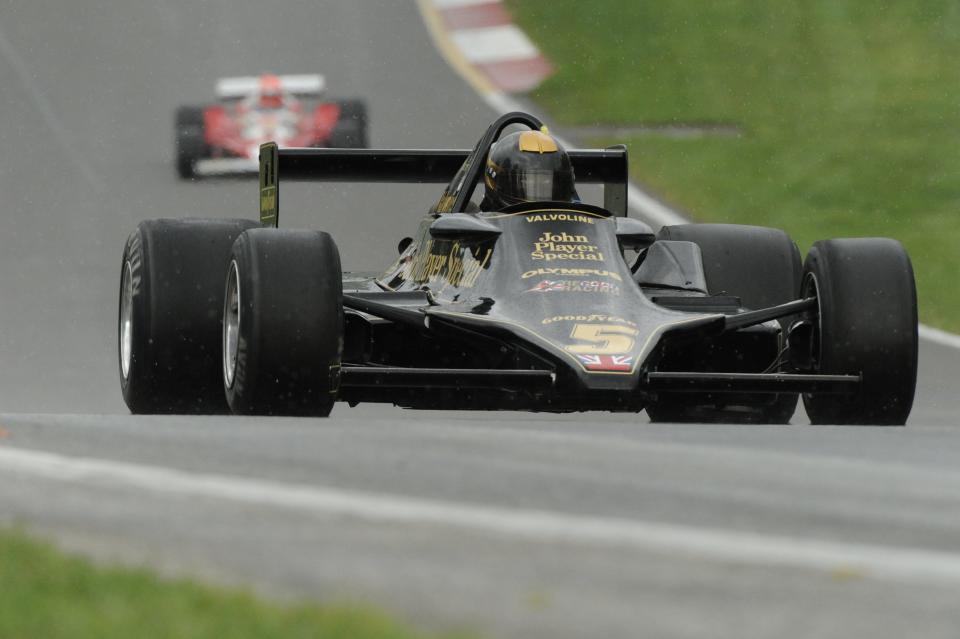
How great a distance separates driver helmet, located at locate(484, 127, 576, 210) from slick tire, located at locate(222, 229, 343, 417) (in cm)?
156

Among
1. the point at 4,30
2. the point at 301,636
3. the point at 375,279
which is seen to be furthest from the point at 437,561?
the point at 4,30

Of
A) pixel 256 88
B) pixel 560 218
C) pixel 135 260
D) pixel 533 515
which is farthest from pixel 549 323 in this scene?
pixel 256 88

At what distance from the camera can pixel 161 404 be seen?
9.82 meters

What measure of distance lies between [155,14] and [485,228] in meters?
18.4

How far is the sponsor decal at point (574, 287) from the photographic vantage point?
8922 mm

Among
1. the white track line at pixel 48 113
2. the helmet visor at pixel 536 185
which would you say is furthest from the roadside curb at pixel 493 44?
the helmet visor at pixel 536 185

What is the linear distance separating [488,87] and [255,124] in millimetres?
3675

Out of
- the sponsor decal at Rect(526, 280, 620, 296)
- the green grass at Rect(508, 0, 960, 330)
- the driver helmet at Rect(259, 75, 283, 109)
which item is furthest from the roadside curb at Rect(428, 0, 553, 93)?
the sponsor decal at Rect(526, 280, 620, 296)

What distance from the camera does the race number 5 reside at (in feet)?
27.3

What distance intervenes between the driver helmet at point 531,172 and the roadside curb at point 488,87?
449cm

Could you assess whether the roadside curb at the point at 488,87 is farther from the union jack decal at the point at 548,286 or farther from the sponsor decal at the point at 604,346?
the sponsor decal at the point at 604,346

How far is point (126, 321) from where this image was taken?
404 inches

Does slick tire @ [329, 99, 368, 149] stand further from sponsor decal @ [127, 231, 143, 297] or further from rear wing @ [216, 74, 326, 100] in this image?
sponsor decal @ [127, 231, 143, 297]

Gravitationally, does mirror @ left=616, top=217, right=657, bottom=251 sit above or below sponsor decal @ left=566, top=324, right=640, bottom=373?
above
